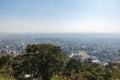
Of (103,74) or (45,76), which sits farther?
(103,74)

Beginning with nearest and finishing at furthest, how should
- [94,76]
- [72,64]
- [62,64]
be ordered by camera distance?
[62,64] → [94,76] → [72,64]

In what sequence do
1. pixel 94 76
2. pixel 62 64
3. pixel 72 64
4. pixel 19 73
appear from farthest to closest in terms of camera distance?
1. pixel 72 64
2. pixel 94 76
3. pixel 62 64
4. pixel 19 73

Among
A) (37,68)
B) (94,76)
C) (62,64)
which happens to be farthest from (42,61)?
(94,76)

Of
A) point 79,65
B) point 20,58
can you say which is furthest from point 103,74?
point 20,58

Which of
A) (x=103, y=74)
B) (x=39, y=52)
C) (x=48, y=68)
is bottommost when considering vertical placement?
(x=103, y=74)

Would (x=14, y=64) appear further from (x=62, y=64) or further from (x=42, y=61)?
(x=62, y=64)

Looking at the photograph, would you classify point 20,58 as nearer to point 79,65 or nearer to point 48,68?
point 48,68

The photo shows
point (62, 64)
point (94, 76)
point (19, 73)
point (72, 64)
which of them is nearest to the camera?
point (19, 73)

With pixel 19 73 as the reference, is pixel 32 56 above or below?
above

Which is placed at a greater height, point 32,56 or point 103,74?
point 32,56
